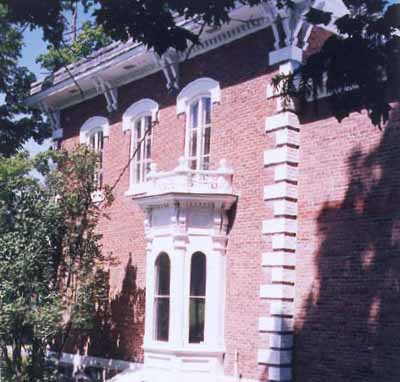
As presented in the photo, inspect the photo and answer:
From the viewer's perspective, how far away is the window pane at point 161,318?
54.0ft

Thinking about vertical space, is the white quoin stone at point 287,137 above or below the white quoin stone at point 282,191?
above

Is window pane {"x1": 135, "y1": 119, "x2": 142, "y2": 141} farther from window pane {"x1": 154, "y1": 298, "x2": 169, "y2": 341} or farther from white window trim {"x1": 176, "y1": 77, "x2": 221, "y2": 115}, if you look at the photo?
window pane {"x1": 154, "y1": 298, "x2": 169, "y2": 341}

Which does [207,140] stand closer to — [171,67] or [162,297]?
[171,67]

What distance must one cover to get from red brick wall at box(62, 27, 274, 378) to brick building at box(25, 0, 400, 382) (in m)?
0.04

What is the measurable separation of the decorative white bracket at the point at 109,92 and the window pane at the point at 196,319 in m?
6.23

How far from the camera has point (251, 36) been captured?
15.6 meters

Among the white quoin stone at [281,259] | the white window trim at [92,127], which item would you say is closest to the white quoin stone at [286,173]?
Result: the white quoin stone at [281,259]

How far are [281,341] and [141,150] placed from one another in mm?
6866

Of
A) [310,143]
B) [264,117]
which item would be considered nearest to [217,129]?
[264,117]

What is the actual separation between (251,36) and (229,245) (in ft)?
13.6

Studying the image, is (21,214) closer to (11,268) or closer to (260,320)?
(11,268)

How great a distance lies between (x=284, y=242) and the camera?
14070mm

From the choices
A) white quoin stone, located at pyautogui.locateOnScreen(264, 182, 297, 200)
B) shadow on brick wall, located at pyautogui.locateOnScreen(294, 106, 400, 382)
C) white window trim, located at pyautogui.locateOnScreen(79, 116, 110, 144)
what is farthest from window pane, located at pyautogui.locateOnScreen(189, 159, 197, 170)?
shadow on brick wall, located at pyautogui.locateOnScreen(294, 106, 400, 382)

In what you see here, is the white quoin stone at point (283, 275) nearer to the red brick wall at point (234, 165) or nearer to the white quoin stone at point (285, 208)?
the red brick wall at point (234, 165)
